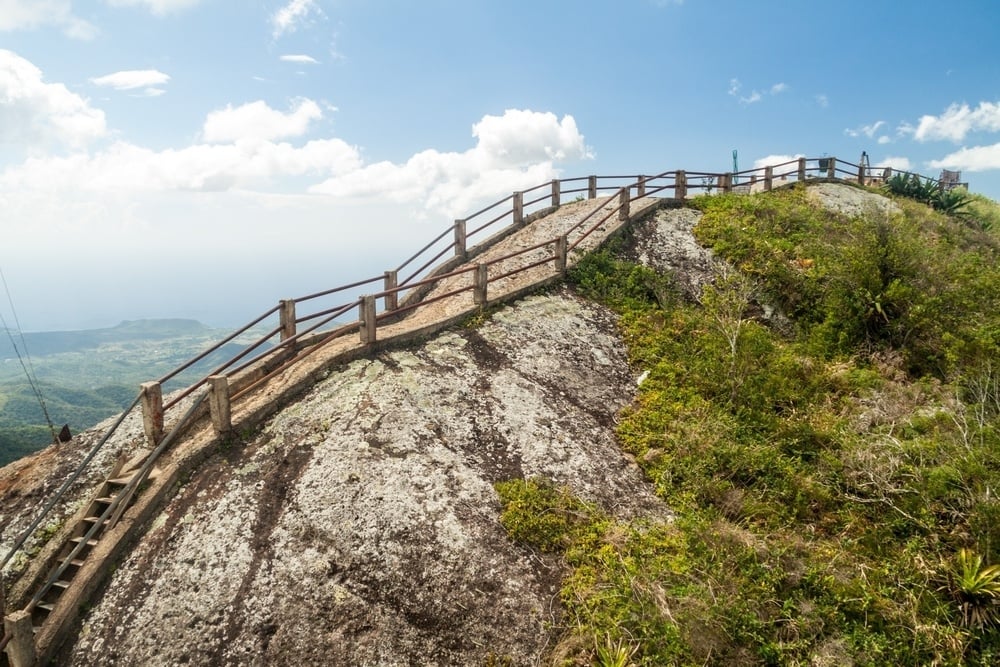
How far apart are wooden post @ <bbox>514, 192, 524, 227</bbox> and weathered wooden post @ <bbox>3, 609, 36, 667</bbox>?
54.5 ft

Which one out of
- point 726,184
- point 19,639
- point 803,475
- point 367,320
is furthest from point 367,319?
point 726,184

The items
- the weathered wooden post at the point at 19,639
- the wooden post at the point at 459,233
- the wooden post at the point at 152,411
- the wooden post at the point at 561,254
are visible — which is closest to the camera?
the weathered wooden post at the point at 19,639

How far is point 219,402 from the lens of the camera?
902cm

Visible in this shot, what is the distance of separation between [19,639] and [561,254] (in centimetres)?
1279

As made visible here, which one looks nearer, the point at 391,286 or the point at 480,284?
the point at 480,284

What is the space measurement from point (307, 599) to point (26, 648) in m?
3.30

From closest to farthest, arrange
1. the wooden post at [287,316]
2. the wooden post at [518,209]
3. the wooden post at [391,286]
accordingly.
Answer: the wooden post at [287,316]
the wooden post at [391,286]
the wooden post at [518,209]

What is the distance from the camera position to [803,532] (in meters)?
8.78

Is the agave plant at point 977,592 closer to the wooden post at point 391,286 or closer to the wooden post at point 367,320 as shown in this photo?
the wooden post at point 367,320

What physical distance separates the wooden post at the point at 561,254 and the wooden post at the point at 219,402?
9041 millimetres

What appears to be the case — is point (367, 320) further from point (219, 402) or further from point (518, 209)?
point (518, 209)

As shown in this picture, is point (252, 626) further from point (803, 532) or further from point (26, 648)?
point (803, 532)

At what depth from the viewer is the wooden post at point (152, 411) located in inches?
363

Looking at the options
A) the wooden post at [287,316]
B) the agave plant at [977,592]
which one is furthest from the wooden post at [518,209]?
the agave plant at [977,592]
